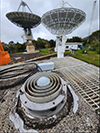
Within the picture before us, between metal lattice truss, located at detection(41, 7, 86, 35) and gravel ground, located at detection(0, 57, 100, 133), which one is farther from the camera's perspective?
metal lattice truss, located at detection(41, 7, 86, 35)

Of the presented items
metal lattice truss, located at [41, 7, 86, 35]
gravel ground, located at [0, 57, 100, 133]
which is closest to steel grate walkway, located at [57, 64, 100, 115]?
Answer: gravel ground, located at [0, 57, 100, 133]

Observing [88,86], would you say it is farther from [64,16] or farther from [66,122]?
[64,16]

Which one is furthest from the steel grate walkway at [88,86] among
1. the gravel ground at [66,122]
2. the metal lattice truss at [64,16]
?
the metal lattice truss at [64,16]

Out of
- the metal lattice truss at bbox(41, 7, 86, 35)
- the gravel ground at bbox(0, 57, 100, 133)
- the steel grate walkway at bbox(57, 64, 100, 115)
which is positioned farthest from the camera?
the metal lattice truss at bbox(41, 7, 86, 35)

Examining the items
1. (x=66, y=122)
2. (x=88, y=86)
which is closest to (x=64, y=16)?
(x=88, y=86)

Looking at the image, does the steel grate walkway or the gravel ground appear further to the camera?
the steel grate walkway

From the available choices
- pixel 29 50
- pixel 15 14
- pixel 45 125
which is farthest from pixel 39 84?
pixel 29 50

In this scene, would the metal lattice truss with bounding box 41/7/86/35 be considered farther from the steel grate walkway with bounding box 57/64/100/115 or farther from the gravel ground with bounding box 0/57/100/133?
the gravel ground with bounding box 0/57/100/133

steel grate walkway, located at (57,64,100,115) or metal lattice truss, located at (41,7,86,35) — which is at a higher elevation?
metal lattice truss, located at (41,7,86,35)

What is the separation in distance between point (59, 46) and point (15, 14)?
80.8 feet

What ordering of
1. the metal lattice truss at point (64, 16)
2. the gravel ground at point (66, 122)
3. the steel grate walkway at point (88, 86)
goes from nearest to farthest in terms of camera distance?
the gravel ground at point (66, 122) → the steel grate walkway at point (88, 86) → the metal lattice truss at point (64, 16)

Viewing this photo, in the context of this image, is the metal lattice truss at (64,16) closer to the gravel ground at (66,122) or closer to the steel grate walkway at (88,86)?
the steel grate walkway at (88,86)

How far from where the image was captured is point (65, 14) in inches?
411

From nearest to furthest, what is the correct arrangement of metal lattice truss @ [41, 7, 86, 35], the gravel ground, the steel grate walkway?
the gravel ground, the steel grate walkway, metal lattice truss @ [41, 7, 86, 35]
